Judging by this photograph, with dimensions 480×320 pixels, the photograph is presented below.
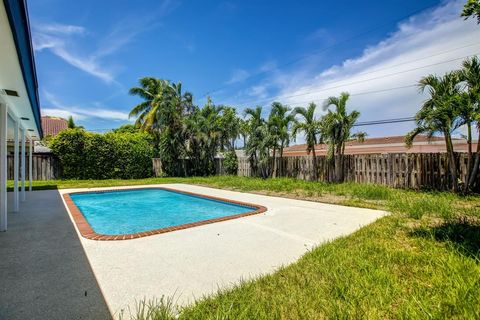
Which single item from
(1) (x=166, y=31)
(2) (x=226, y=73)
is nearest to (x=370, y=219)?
(1) (x=166, y=31)

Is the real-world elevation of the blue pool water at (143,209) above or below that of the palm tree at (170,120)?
below

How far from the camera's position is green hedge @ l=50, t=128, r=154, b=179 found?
14.0 m

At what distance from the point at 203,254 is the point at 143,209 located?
19.6ft

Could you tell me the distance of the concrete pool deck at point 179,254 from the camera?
7.64 feet

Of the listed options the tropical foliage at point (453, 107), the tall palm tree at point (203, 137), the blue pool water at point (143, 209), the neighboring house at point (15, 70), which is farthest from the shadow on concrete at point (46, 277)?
the tall palm tree at point (203, 137)

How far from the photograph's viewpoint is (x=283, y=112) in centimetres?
1312

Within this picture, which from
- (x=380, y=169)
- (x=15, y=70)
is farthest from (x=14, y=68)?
(x=380, y=169)

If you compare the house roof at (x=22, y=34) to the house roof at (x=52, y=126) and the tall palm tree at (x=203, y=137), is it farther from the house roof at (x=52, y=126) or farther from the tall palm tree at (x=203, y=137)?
the house roof at (x=52, y=126)

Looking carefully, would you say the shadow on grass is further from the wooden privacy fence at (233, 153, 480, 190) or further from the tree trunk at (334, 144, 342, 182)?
the tree trunk at (334, 144, 342, 182)

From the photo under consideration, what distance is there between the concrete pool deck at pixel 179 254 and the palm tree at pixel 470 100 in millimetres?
4411

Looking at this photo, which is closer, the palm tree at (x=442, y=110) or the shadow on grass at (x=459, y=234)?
the shadow on grass at (x=459, y=234)

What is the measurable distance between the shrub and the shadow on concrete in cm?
1305

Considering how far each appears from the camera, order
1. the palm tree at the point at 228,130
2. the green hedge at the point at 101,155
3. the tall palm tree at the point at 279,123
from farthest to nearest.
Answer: the palm tree at the point at 228,130, the green hedge at the point at 101,155, the tall palm tree at the point at 279,123

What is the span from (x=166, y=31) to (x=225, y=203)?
9.84 metres
